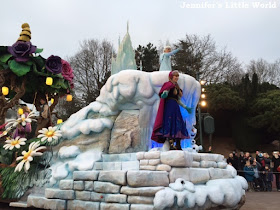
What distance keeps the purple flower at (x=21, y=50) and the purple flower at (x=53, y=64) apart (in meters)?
0.69

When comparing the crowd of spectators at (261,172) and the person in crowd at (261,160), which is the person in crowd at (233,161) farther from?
the person in crowd at (261,160)

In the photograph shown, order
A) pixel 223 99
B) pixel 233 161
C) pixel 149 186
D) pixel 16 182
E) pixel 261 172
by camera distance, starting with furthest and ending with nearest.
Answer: pixel 223 99 < pixel 233 161 < pixel 261 172 < pixel 16 182 < pixel 149 186

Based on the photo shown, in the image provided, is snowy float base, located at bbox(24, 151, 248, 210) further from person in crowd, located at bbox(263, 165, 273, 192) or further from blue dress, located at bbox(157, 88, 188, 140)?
person in crowd, located at bbox(263, 165, 273, 192)

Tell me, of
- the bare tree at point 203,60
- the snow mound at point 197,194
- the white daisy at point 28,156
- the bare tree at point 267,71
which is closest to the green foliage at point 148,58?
the bare tree at point 203,60

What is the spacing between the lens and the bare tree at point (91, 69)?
21547 millimetres

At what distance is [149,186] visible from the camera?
16.9ft

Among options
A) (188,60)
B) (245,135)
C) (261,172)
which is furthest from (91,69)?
(261,172)

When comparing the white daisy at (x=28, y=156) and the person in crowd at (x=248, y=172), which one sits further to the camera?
the person in crowd at (x=248, y=172)

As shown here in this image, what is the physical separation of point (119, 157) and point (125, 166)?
624 mm

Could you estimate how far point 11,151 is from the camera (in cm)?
767

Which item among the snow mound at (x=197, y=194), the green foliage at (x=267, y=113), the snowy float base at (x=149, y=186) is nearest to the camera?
the snow mound at (x=197, y=194)

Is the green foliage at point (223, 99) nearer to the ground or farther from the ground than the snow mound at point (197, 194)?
farther from the ground

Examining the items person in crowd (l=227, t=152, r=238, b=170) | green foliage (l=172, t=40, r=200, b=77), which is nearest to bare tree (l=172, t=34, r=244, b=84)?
green foliage (l=172, t=40, r=200, b=77)

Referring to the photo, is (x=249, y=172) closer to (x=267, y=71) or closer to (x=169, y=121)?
(x=169, y=121)
